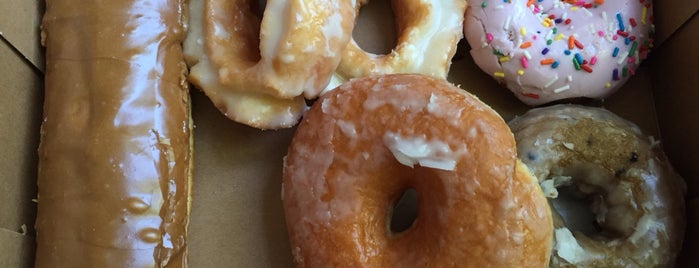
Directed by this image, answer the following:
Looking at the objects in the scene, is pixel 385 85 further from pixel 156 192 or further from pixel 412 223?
pixel 156 192

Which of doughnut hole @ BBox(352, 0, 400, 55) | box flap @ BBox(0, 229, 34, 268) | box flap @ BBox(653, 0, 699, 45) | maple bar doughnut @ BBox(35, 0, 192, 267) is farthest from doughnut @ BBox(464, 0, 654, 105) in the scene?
box flap @ BBox(0, 229, 34, 268)

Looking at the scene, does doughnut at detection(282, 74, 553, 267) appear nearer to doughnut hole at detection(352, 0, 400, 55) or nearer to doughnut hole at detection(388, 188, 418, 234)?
doughnut hole at detection(388, 188, 418, 234)

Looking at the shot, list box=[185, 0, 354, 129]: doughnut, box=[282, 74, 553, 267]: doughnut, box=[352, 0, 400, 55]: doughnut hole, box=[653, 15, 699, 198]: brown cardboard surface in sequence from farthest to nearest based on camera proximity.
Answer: box=[352, 0, 400, 55]: doughnut hole
box=[653, 15, 699, 198]: brown cardboard surface
box=[185, 0, 354, 129]: doughnut
box=[282, 74, 553, 267]: doughnut

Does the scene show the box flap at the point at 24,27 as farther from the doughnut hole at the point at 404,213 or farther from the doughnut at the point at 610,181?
the doughnut at the point at 610,181

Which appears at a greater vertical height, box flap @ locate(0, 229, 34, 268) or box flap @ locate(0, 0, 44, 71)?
box flap @ locate(0, 0, 44, 71)

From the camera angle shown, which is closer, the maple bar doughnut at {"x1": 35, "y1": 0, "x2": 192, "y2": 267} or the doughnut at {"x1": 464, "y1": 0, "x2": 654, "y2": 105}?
the maple bar doughnut at {"x1": 35, "y1": 0, "x2": 192, "y2": 267}

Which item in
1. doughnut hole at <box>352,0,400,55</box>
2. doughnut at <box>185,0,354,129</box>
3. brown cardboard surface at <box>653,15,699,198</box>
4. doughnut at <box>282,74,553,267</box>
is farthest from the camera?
doughnut hole at <box>352,0,400,55</box>

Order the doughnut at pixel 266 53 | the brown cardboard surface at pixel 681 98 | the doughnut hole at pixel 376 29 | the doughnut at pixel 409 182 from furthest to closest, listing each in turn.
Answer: the doughnut hole at pixel 376 29 → the brown cardboard surface at pixel 681 98 → the doughnut at pixel 266 53 → the doughnut at pixel 409 182

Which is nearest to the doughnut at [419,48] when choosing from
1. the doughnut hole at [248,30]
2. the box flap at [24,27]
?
the doughnut hole at [248,30]

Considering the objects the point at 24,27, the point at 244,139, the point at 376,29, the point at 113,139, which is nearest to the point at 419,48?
the point at 376,29
